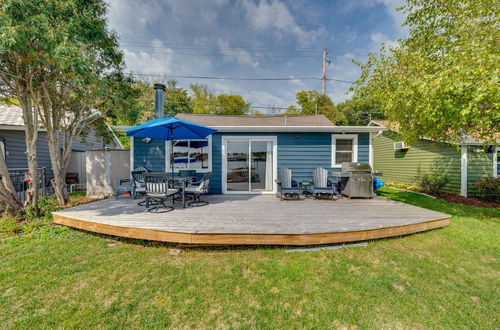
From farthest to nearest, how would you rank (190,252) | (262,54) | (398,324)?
(262,54) → (190,252) → (398,324)

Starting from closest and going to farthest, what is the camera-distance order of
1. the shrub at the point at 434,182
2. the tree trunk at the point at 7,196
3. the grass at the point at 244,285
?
1. the grass at the point at 244,285
2. the tree trunk at the point at 7,196
3. the shrub at the point at 434,182

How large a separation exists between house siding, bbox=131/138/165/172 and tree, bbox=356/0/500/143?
666 cm

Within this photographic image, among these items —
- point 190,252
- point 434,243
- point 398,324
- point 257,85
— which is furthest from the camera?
point 257,85

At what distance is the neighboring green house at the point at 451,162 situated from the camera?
23.2 ft

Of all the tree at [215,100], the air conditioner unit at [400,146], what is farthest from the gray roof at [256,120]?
the tree at [215,100]

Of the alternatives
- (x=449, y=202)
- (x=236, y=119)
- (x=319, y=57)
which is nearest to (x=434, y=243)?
(x=449, y=202)

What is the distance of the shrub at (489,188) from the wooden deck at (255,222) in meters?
5.08

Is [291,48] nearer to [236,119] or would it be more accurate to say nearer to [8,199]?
[236,119]

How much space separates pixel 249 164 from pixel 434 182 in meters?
7.52

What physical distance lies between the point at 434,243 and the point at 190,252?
13.7ft

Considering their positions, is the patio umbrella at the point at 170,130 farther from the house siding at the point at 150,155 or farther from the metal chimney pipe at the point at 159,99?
the metal chimney pipe at the point at 159,99

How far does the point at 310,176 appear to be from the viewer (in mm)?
6285

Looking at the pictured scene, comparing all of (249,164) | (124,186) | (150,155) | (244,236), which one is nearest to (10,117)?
(150,155)

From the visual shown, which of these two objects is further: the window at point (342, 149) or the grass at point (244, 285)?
the window at point (342, 149)
